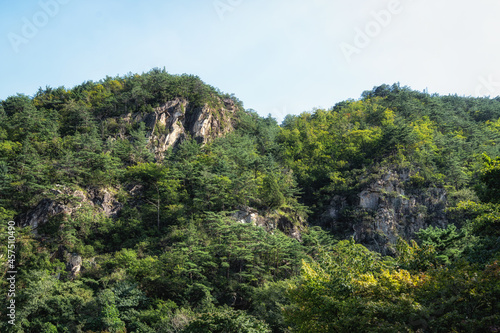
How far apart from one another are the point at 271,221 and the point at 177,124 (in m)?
24.3

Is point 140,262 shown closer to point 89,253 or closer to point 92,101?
point 89,253

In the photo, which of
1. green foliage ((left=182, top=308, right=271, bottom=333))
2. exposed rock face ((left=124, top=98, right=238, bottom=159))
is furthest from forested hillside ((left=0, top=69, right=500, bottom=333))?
exposed rock face ((left=124, top=98, right=238, bottom=159))

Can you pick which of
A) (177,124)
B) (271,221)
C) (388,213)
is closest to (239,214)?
(271,221)

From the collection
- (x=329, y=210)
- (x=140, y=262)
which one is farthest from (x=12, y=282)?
(x=329, y=210)

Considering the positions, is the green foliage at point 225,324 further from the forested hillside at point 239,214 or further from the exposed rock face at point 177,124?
the exposed rock face at point 177,124

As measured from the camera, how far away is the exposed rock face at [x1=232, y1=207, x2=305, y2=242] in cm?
3641

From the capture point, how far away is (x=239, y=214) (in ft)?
120

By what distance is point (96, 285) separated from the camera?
2753 centimetres

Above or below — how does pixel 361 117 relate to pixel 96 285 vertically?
above

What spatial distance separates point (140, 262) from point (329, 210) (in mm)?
26539

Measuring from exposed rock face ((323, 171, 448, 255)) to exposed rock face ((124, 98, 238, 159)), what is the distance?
22.9 metres

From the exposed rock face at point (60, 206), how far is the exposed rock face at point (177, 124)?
14317mm

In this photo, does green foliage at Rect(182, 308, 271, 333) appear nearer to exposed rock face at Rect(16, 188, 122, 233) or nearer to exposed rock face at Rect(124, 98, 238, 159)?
exposed rock face at Rect(16, 188, 122, 233)

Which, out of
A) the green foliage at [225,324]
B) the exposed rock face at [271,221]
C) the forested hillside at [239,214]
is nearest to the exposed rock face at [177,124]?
the forested hillside at [239,214]
